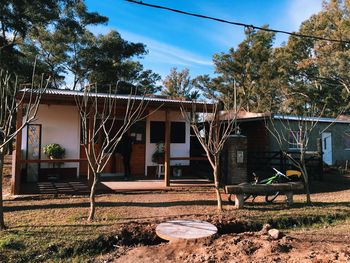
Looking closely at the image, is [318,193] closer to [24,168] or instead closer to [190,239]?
[190,239]

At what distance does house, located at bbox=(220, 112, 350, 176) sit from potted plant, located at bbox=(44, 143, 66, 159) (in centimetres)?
712

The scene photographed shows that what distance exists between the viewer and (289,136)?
18047mm

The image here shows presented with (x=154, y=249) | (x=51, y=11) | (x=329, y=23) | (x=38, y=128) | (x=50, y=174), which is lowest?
(x=154, y=249)

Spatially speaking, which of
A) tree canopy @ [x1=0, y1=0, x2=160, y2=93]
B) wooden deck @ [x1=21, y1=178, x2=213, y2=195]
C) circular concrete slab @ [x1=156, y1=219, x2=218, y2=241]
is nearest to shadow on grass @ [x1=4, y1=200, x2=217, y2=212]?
wooden deck @ [x1=21, y1=178, x2=213, y2=195]

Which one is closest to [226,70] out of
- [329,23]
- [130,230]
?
[329,23]

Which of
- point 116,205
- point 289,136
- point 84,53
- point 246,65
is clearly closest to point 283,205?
point 116,205

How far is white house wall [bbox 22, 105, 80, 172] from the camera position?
36.6 feet

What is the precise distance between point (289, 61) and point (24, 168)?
82.3ft

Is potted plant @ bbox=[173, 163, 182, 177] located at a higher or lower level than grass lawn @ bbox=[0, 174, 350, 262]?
higher

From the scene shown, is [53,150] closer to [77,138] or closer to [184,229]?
[77,138]

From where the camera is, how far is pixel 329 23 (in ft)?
79.8

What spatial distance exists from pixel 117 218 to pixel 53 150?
522cm

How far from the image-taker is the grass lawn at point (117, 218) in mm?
5121

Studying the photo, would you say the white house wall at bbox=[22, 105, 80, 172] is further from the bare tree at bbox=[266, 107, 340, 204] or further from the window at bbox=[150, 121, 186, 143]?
the bare tree at bbox=[266, 107, 340, 204]
